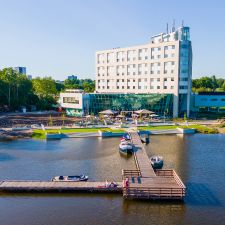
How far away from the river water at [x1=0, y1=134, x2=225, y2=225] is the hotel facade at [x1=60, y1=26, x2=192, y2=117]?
3996 centimetres

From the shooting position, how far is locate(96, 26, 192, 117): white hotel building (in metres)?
124

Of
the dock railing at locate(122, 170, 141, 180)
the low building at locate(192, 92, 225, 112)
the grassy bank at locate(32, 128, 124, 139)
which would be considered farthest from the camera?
the low building at locate(192, 92, 225, 112)

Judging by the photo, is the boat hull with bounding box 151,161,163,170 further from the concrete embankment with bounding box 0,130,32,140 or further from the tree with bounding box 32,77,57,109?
the tree with bounding box 32,77,57,109

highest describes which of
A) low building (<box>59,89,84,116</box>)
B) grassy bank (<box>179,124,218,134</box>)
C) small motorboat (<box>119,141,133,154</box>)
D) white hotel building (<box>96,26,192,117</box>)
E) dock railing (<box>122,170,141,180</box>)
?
white hotel building (<box>96,26,192,117</box>)

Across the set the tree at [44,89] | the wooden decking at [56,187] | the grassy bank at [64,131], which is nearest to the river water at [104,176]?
the wooden decking at [56,187]

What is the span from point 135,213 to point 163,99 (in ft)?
295

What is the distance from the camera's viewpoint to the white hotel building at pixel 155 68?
124 metres

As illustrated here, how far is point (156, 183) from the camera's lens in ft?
147

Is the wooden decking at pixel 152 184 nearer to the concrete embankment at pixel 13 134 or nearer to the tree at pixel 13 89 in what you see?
the concrete embankment at pixel 13 134

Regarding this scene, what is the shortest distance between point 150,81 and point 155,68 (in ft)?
18.6

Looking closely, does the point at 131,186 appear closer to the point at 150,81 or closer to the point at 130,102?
the point at 130,102

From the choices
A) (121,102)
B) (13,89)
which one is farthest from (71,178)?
(13,89)

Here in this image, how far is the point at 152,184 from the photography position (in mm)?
44281

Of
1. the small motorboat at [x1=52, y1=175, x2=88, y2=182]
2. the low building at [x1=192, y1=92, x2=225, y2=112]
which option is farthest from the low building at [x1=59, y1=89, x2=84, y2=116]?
the small motorboat at [x1=52, y1=175, x2=88, y2=182]
